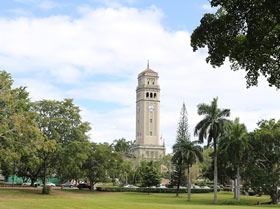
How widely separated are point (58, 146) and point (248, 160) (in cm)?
2518

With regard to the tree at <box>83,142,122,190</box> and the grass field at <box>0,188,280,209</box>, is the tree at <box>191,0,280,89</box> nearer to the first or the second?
the grass field at <box>0,188,280,209</box>

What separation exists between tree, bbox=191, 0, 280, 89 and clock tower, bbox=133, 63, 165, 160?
116 metres

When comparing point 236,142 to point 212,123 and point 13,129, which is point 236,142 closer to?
point 212,123

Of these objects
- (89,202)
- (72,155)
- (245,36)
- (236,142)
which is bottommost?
(89,202)

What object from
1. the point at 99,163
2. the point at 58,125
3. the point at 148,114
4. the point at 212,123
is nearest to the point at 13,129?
the point at 58,125

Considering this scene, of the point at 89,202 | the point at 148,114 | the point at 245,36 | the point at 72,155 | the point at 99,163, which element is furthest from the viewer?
the point at 148,114

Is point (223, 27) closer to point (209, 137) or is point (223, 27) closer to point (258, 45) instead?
point (258, 45)

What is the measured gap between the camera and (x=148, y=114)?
13612 cm

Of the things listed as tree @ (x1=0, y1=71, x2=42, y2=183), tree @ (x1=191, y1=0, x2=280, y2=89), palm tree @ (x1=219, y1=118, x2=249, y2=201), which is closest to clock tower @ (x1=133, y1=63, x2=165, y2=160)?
palm tree @ (x1=219, y1=118, x2=249, y2=201)

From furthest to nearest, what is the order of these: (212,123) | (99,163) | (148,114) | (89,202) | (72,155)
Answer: (148,114)
(99,163)
(72,155)
(212,123)
(89,202)

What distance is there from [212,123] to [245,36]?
3516 centimetres

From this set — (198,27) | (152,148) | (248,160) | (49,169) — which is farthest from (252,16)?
(152,148)

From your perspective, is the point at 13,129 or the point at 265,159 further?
the point at 265,159

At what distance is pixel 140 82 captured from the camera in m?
140
